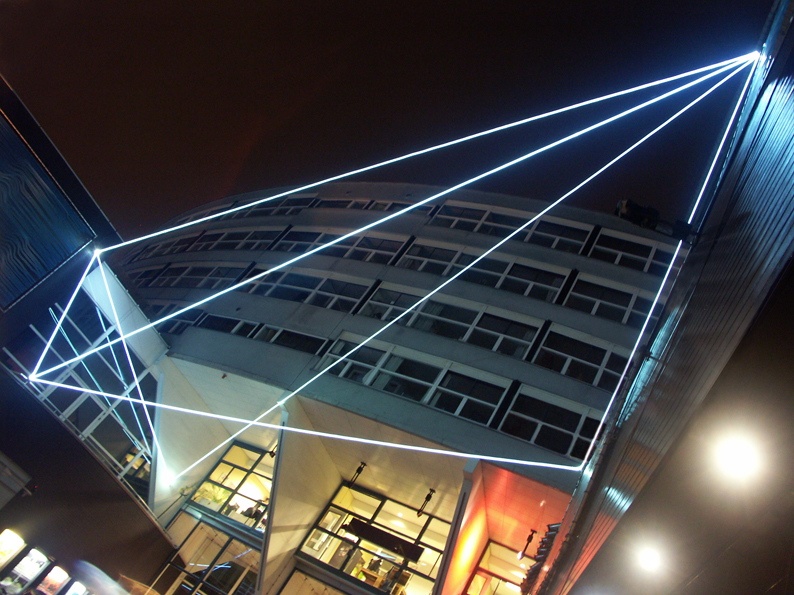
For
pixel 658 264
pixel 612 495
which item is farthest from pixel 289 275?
pixel 612 495

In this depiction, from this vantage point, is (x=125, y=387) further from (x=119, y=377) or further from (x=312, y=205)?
(x=312, y=205)

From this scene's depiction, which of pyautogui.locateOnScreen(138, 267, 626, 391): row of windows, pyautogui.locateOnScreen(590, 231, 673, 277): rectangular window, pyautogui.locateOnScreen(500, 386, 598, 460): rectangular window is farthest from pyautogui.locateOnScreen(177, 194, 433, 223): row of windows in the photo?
pyautogui.locateOnScreen(500, 386, 598, 460): rectangular window

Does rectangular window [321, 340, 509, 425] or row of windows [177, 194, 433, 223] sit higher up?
row of windows [177, 194, 433, 223]

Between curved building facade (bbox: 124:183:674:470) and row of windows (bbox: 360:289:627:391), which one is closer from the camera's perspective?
curved building facade (bbox: 124:183:674:470)

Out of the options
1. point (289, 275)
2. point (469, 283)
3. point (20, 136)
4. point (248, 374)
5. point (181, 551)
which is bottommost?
point (181, 551)

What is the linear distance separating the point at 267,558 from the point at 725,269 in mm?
14207

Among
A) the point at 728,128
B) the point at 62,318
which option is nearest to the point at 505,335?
the point at 728,128

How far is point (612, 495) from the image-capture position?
7.13m


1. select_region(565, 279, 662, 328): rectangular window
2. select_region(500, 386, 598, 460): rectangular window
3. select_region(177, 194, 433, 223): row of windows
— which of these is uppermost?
select_region(177, 194, 433, 223): row of windows

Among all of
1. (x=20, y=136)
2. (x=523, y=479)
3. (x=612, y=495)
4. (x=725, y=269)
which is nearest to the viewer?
(x=725, y=269)

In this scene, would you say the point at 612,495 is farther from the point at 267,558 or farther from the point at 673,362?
the point at 267,558

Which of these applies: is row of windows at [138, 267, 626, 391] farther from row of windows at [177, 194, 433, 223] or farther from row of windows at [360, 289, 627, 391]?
row of windows at [177, 194, 433, 223]

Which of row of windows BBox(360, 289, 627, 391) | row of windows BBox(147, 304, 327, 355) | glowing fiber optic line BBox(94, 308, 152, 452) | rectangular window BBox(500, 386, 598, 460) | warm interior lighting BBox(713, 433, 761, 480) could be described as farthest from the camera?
row of windows BBox(147, 304, 327, 355)

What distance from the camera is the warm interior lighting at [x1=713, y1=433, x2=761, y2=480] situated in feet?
12.7
